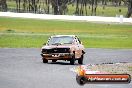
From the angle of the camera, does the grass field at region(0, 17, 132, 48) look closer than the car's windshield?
No

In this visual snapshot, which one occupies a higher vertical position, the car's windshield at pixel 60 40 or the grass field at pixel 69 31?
the car's windshield at pixel 60 40

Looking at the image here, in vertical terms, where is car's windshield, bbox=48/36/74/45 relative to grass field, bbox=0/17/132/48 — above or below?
above

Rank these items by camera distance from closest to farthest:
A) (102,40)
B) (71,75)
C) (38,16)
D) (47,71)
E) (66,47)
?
(71,75), (47,71), (66,47), (102,40), (38,16)

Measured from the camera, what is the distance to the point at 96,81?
934cm

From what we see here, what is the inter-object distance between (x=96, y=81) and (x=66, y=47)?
16146 millimetres

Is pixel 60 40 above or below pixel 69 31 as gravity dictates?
above

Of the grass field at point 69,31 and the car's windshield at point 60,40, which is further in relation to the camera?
the grass field at point 69,31

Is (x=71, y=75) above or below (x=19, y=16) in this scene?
above

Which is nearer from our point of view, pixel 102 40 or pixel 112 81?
pixel 112 81

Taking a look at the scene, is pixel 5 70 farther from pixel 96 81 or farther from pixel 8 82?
pixel 96 81

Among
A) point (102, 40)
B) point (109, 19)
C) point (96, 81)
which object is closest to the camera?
point (96, 81)

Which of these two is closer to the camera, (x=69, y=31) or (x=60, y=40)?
(x=60, y=40)

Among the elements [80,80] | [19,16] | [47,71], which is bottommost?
[19,16]

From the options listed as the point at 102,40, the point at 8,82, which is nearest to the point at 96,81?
the point at 8,82
